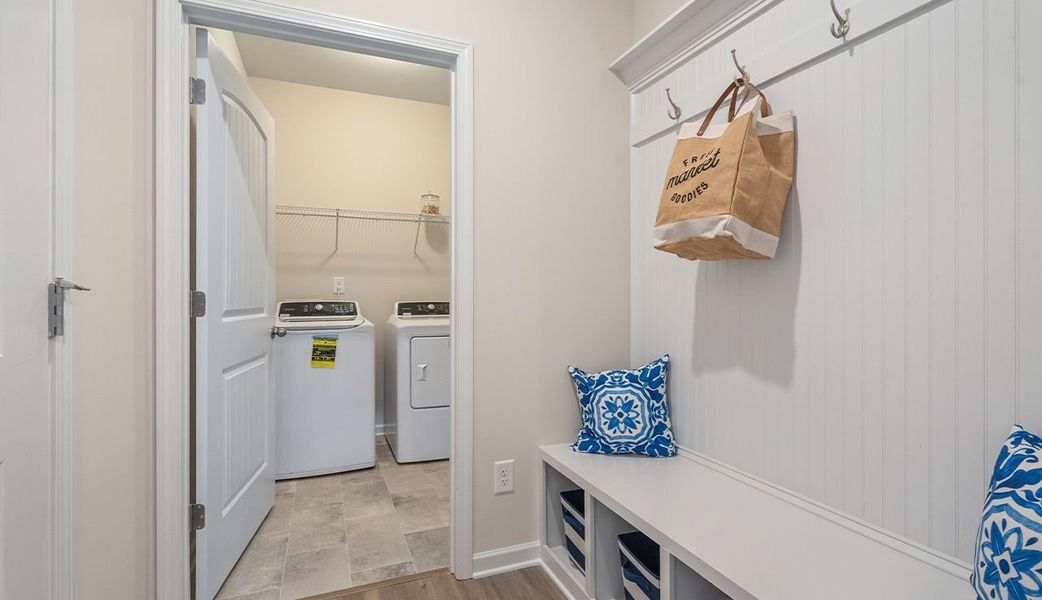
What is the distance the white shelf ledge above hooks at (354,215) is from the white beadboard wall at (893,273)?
2349mm

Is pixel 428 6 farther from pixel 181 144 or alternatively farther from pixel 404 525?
pixel 404 525

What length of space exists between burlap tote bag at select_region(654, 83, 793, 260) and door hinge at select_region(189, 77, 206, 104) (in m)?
1.51

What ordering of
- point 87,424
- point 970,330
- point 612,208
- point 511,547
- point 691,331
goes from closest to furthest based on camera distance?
point 970,330
point 87,424
point 691,331
point 511,547
point 612,208

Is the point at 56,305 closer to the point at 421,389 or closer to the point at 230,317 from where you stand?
the point at 230,317

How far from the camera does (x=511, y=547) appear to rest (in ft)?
5.97

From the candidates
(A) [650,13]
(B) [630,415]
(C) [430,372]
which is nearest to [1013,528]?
(B) [630,415]

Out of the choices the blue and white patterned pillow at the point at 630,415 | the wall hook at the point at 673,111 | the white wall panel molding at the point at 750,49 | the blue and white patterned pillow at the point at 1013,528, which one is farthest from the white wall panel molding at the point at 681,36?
the blue and white patterned pillow at the point at 1013,528

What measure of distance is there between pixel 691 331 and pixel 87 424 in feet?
5.76

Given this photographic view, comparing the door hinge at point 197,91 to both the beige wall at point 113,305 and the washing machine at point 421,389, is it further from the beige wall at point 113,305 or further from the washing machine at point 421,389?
the washing machine at point 421,389

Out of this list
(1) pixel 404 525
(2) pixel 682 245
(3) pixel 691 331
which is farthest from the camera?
(1) pixel 404 525

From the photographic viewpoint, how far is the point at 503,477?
1812mm

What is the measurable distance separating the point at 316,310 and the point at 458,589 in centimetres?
188

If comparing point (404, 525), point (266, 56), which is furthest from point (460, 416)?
point (266, 56)

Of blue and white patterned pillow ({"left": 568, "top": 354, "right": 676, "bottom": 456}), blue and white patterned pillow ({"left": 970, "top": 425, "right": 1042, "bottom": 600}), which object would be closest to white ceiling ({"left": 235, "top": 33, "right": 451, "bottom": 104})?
blue and white patterned pillow ({"left": 568, "top": 354, "right": 676, "bottom": 456})
